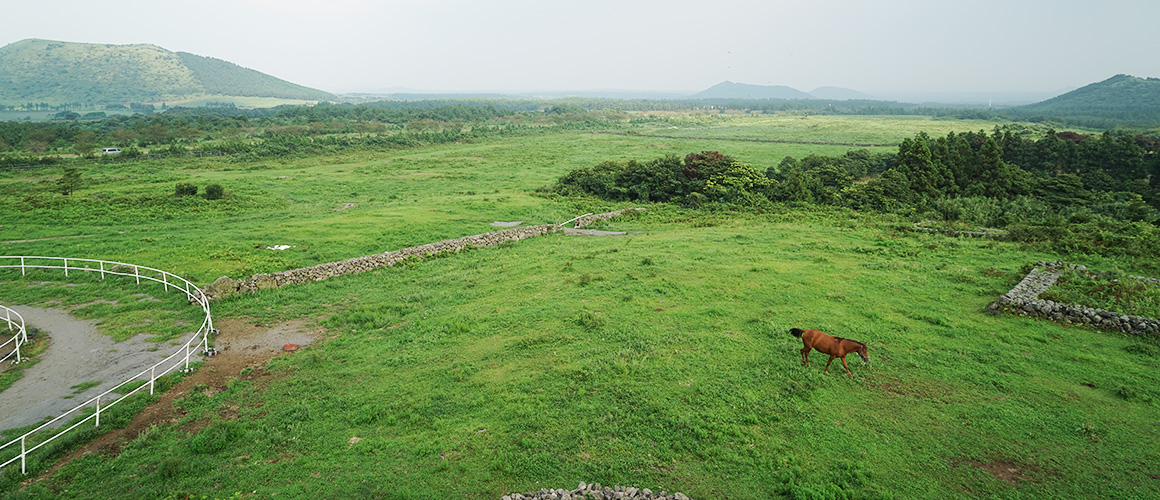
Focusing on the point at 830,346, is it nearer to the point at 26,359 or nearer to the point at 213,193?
the point at 26,359

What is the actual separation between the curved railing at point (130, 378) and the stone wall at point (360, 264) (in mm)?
1072

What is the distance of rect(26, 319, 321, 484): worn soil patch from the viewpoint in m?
11.5

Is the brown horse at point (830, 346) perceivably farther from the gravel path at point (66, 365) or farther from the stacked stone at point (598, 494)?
the gravel path at point (66, 365)

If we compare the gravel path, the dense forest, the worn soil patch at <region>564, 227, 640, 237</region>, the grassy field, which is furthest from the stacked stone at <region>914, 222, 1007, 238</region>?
the gravel path

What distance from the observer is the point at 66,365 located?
49.7ft

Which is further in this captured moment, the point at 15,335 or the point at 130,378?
the point at 15,335

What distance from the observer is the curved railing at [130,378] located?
11.2m

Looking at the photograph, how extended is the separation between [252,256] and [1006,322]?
103 feet

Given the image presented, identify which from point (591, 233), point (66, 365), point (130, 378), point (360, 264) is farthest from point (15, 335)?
point (591, 233)

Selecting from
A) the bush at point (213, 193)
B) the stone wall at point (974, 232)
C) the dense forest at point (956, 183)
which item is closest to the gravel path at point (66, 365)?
the bush at point (213, 193)

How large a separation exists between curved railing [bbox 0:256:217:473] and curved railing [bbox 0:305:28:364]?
4.00 metres

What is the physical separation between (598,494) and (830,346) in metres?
7.30

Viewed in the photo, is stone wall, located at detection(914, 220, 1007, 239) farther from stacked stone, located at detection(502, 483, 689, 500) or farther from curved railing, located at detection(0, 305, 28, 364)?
curved railing, located at detection(0, 305, 28, 364)

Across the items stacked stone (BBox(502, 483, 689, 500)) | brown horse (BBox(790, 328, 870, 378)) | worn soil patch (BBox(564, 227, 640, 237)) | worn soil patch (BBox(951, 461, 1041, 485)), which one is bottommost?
worn soil patch (BBox(564, 227, 640, 237))
